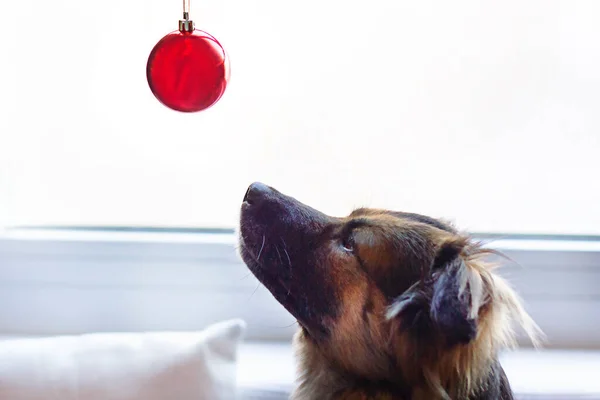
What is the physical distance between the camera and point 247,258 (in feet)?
2.96

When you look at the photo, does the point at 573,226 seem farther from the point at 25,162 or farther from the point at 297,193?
the point at 25,162

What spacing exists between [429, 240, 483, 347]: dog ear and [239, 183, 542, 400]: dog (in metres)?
0.02

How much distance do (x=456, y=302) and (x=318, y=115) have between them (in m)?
0.54

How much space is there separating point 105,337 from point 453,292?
22.9 inches

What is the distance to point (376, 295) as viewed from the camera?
873 mm

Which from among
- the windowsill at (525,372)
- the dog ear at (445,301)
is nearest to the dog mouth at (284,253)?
the dog ear at (445,301)

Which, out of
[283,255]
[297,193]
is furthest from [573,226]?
[283,255]

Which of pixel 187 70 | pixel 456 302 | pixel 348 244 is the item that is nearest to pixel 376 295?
pixel 348 244

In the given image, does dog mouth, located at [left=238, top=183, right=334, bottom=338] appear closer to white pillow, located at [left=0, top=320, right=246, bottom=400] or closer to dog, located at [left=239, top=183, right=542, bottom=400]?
dog, located at [left=239, top=183, right=542, bottom=400]

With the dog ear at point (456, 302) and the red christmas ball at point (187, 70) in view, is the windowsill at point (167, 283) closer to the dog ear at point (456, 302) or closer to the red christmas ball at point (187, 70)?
the dog ear at point (456, 302)

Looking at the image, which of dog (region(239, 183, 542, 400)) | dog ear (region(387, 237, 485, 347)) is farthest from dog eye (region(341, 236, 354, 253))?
dog ear (region(387, 237, 485, 347))

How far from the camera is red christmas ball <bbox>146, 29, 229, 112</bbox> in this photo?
0.65 metres

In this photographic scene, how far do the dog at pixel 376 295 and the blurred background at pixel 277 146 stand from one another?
25cm

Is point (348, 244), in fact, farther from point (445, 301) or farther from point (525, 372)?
point (525, 372)
